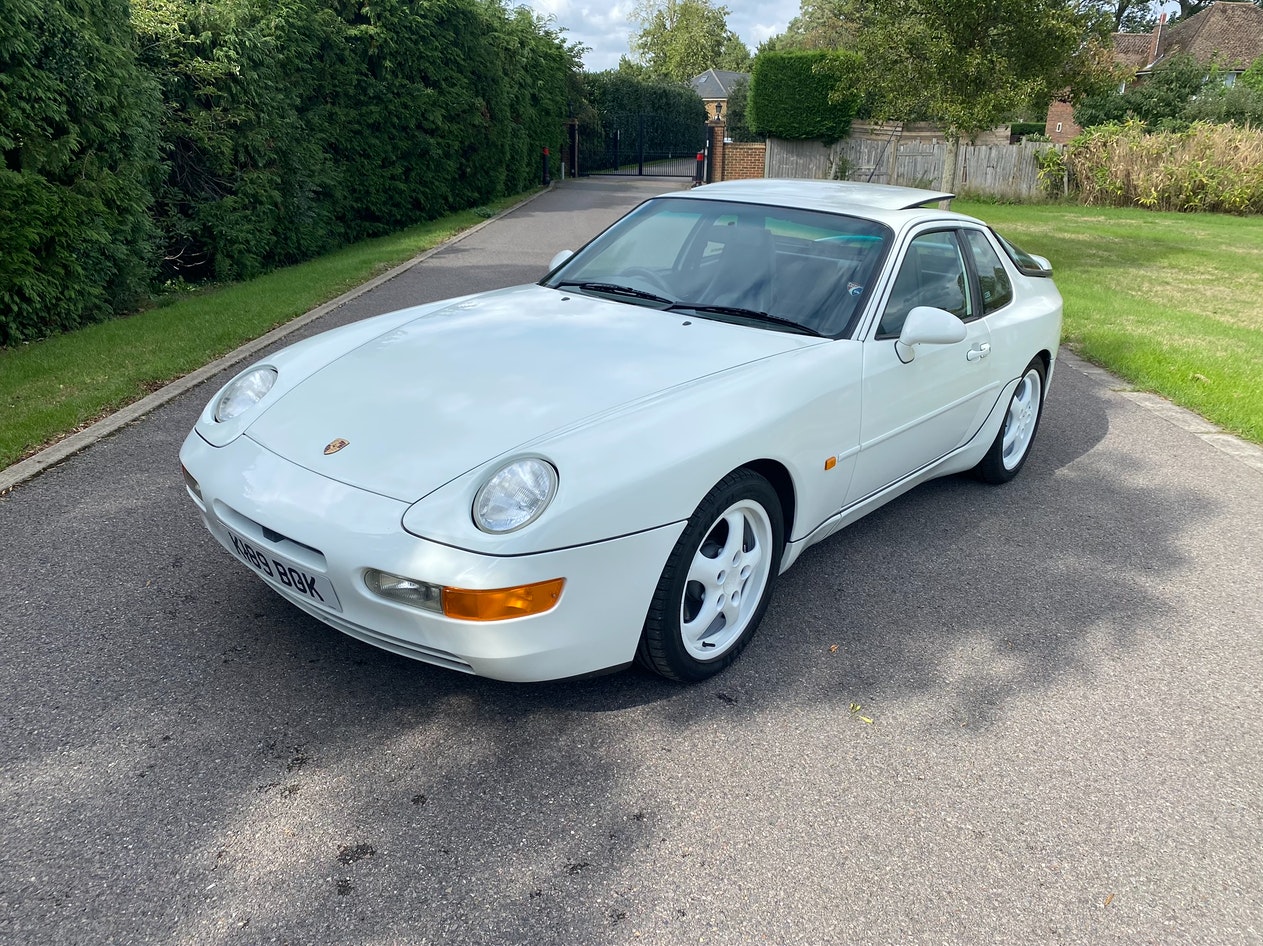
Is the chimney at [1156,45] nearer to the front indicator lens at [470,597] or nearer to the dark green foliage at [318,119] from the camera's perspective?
the dark green foliage at [318,119]

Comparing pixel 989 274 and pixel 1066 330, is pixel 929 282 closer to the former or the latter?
pixel 989 274

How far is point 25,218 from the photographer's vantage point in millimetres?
7238

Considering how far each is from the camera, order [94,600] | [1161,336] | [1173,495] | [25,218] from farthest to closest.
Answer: [1161,336], [25,218], [1173,495], [94,600]

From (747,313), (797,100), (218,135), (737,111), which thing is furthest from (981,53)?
(737,111)

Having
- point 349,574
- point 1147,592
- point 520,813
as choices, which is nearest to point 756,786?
point 520,813

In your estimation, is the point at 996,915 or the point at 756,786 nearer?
the point at 996,915

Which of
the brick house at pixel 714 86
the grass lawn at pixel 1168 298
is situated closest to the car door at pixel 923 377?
the grass lawn at pixel 1168 298

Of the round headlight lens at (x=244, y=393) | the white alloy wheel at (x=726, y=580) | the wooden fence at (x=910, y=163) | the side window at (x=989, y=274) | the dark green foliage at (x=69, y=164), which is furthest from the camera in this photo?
the wooden fence at (x=910, y=163)

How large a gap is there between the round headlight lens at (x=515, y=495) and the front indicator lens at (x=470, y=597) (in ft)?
0.57

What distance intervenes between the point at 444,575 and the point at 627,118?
3941 centimetres

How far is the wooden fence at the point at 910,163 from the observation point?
2541 centimetres

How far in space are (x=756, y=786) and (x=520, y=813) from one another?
669 mm

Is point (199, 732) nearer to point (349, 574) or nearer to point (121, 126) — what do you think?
point (349, 574)

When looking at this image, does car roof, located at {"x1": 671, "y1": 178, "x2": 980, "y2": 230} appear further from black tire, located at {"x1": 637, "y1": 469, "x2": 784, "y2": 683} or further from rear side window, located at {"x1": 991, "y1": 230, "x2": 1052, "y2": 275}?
black tire, located at {"x1": 637, "y1": 469, "x2": 784, "y2": 683}
